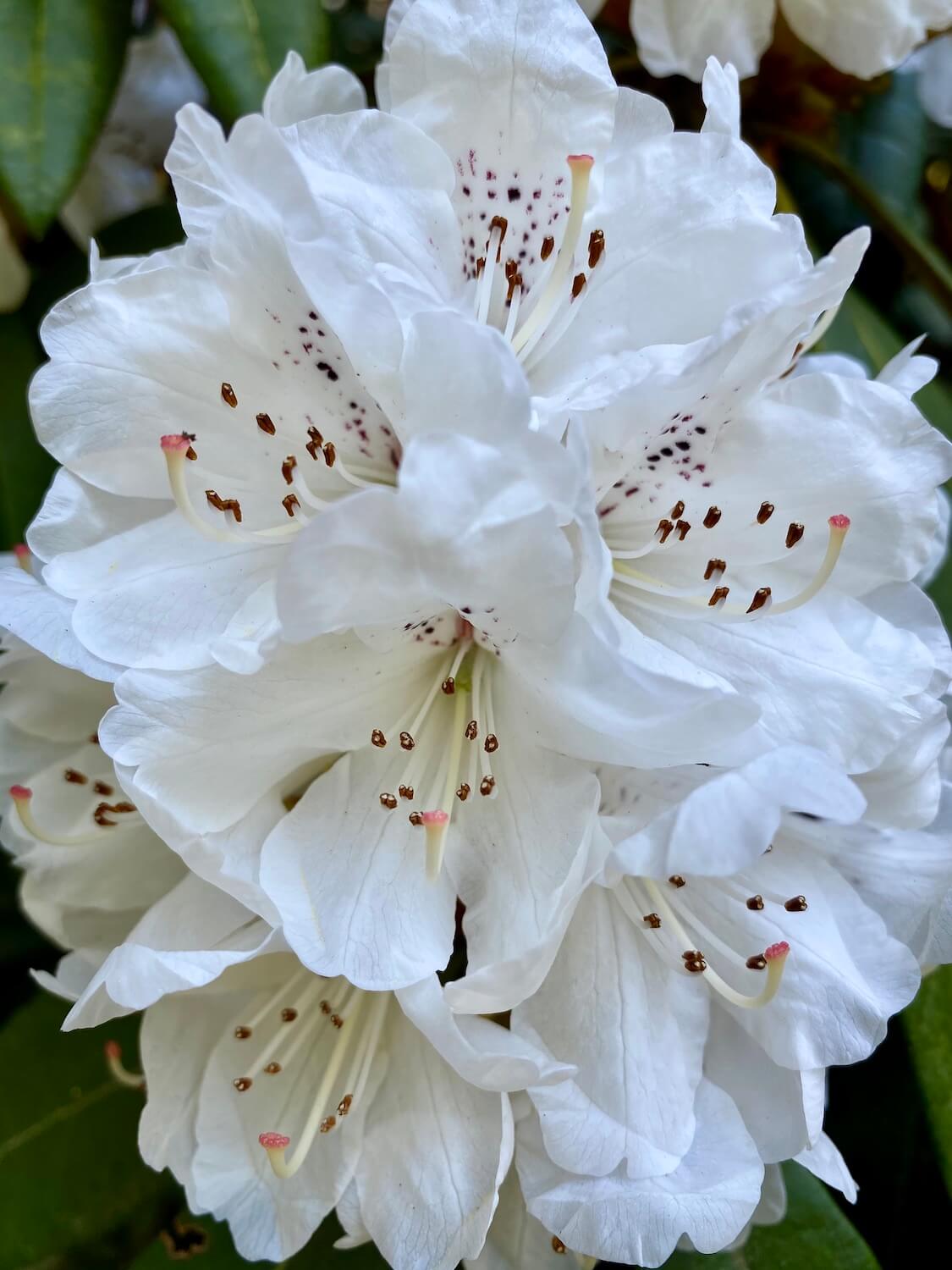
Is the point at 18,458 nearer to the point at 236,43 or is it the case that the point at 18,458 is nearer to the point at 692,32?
the point at 236,43

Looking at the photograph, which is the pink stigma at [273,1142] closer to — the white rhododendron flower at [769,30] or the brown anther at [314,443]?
→ the brown anther at [314,443]

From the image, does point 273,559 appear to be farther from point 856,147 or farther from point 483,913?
point 856,147

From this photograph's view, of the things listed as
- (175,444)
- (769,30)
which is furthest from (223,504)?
(769,30)

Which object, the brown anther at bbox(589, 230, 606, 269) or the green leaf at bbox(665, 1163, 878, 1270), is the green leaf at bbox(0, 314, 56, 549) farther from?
the green leaf at bbox(665, 1163, 878, 1270)

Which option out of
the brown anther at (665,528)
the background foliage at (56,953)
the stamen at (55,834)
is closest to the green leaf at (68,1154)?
the background foliage at (56,953)

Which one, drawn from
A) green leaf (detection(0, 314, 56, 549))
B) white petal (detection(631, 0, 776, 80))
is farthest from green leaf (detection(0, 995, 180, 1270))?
white petal (detection(631, 0, 776, 80))

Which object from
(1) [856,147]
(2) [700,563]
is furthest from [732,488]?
(1) [856,147]

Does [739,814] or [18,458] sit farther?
[18,458]
